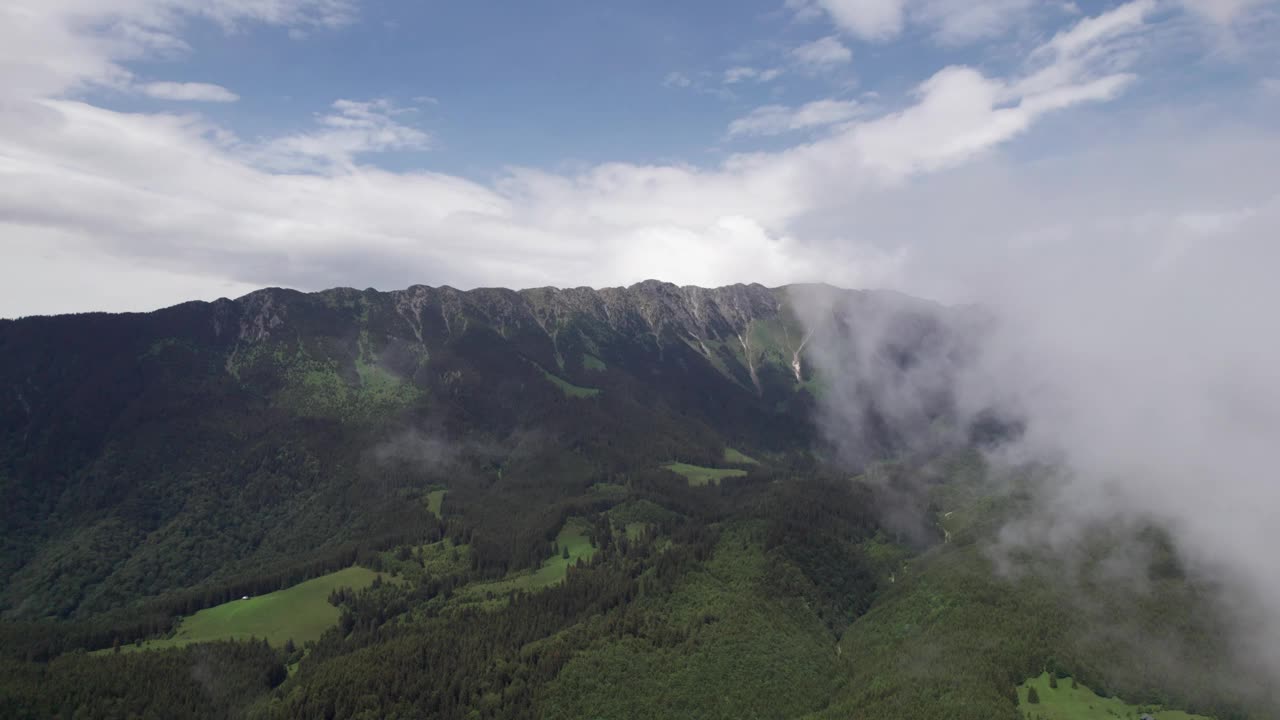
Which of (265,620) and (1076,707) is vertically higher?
(265,620)

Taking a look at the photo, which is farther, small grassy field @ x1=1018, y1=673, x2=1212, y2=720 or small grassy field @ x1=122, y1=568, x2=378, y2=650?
small grassy field @ x1=122, y1=568, x2=378, y2=650

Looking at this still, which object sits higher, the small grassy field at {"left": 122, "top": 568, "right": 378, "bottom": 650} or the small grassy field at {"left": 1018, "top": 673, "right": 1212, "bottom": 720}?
the small grassy field at {"left": 122, "top": 568, "right": 378, "bottom": 650}

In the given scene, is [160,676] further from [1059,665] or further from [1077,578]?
[1077,578]

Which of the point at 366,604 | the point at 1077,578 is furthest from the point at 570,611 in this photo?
the point at 1077,578

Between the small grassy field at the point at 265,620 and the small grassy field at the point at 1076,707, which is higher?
the small grassy field at the point at 265,620

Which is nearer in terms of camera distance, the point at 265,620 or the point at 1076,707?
the point at 1076,707
